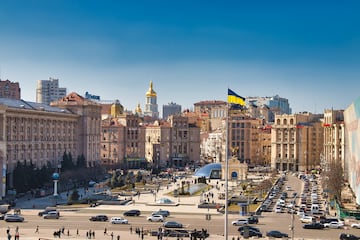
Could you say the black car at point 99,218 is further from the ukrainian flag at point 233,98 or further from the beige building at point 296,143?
the beige building at point 296,143

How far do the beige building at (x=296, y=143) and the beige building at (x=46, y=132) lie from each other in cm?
3328

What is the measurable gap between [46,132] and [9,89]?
6592 centimetres

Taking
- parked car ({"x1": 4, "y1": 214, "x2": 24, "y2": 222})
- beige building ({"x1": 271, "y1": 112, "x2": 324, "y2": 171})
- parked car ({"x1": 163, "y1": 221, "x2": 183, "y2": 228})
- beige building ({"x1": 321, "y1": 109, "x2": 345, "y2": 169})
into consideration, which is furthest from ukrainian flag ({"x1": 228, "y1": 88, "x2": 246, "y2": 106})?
beige building ({"x1": 271, "y1": 112, "x2": 324, "y2": 171})

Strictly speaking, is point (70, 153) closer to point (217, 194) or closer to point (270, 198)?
point (217, 194)

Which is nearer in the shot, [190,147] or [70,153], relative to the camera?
[70,153]

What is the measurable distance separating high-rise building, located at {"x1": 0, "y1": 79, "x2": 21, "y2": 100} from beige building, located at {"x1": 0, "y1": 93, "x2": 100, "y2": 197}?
1903 inches

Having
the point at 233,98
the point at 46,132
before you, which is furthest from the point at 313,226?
the point at 46,132

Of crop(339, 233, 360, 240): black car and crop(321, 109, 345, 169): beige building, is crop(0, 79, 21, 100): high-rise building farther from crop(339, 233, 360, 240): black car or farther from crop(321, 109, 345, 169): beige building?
crop(339, 233, 360, 240): black car

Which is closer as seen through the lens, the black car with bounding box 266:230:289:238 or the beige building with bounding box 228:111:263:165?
the black car with bounding box 266:230:289:238

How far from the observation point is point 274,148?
384 ft

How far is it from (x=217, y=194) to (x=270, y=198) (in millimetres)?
7972

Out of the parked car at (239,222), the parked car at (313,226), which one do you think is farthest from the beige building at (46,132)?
the parked car at (313,226)

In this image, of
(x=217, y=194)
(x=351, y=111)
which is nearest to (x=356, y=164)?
(x=351, y=111)

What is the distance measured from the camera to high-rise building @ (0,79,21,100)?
147m
